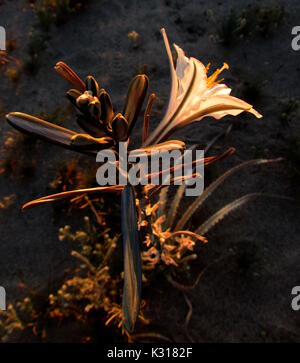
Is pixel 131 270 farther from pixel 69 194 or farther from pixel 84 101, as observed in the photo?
pixel 84 101

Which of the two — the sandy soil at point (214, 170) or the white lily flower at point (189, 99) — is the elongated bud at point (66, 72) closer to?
the white lily flower at point (189, 99)

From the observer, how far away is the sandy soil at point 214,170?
182 centimetres

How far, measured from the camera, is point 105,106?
35.1 inches

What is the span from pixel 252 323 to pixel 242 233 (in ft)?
1.72

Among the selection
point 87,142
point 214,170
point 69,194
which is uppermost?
point 214,170

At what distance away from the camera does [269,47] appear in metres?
2.44

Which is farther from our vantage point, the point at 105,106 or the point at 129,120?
the point at 129,120

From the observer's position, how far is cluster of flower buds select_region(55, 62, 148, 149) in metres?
0.83

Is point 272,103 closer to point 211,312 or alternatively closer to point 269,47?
point 269,47

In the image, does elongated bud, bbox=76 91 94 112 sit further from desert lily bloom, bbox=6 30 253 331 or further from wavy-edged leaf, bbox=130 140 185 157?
wavy-edged leaf, bbox=130 140 185 157

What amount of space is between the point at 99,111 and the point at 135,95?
170 mm

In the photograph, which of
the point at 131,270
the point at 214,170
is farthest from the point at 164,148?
the point at 214,170
